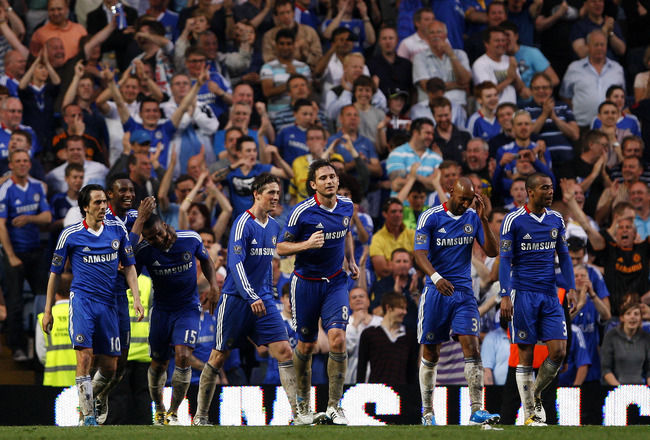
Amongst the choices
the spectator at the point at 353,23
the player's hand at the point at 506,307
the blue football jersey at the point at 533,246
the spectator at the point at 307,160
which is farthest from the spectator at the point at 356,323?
the spectator at the point at 353,23

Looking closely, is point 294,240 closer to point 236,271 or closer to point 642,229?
point 236,271

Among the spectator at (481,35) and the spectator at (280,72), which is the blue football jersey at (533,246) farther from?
the spectator at (481,35)

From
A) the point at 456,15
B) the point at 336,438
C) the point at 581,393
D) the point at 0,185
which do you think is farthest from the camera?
the point at 456,15

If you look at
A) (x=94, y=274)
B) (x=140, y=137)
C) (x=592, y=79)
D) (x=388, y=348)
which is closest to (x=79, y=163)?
(x=140, y=137)

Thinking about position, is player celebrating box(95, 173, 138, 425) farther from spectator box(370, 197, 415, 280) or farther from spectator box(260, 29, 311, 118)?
Answer: spectator box(260, 29, 311, 118)

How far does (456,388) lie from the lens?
1300 cm

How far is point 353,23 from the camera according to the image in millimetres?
19375

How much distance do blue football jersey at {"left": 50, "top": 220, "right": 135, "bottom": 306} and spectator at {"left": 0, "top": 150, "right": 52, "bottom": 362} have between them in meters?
4.07

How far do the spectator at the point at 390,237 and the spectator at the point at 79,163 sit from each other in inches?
161

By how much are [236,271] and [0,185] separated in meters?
5.83

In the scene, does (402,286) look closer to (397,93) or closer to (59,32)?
(397,93)

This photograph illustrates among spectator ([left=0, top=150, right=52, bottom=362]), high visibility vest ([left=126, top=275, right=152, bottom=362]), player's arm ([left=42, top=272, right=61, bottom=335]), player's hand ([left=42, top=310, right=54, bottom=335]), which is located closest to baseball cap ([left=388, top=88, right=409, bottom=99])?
spectator ([left=0, top=150, right=52, bottom=362])

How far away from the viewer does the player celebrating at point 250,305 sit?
35.9 ft

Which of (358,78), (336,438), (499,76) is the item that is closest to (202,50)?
(358,78)
